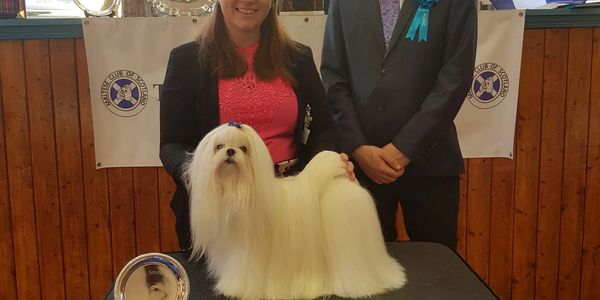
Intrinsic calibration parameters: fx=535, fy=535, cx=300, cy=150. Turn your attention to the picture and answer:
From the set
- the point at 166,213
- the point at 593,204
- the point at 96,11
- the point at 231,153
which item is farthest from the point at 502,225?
the point at 96,11

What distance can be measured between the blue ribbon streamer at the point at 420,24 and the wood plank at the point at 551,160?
51.4 inches

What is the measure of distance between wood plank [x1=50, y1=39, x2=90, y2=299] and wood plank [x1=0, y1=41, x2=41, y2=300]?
0.48ft

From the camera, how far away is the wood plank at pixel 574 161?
257cm

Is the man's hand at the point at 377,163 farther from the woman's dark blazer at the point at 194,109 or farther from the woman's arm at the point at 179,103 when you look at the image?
the woman's arm at the point at 179,103

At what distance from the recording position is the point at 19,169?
257 cm

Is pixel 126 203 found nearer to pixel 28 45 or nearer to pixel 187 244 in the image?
pixel 28 45

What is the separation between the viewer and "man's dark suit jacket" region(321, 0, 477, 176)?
1514mm

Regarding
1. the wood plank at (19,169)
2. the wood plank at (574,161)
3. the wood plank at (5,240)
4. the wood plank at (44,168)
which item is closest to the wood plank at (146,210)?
the wood plank at (44,168)

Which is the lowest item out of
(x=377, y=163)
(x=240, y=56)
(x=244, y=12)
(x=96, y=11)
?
(x=377, y=163)

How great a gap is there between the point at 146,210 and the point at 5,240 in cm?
70

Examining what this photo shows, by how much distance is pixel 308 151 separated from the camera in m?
1.49

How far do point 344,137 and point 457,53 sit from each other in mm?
401

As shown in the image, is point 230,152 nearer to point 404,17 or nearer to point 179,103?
point 179,103

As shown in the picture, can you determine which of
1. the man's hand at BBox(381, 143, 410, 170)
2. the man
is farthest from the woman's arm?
the man's hand at BBox(381, 143, 410, 170)
